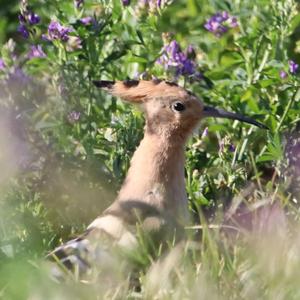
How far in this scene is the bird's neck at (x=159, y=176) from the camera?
9.96 ft

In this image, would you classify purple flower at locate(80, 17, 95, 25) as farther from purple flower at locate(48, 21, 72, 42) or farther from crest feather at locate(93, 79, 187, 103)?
crest feather at locate(93, 79, 187, 103)

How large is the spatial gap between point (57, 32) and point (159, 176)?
2.30 feet

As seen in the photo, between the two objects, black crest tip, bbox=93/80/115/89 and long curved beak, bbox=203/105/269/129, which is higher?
black crest tip, bbox=93/80/115/89

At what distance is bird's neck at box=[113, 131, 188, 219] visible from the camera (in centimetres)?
304

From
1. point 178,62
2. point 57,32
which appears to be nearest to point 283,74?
point 178,62

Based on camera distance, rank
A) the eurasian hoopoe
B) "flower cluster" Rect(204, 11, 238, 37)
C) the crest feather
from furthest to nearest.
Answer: "flower cluster" Rect(204, 11, 238, 37) < the crest feather < the eurasian hoopoe

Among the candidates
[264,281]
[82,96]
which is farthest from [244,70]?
[264,281]

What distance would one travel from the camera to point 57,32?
A: 347 cm

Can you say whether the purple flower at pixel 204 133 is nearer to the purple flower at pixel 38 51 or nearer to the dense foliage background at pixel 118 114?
the dense foliage background at pixel 118 114

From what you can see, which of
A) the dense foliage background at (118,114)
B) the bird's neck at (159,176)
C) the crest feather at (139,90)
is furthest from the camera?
the dense foliage background at (118,114)

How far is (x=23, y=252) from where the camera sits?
277 cm

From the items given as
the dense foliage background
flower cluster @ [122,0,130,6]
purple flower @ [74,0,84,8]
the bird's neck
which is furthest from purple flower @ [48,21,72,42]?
the bird's neck

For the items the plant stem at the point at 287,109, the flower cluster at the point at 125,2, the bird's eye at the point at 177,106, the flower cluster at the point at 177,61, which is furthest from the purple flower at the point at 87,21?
the plant stem at the point at 287,109

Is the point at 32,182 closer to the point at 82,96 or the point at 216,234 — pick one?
the point at 82,96
